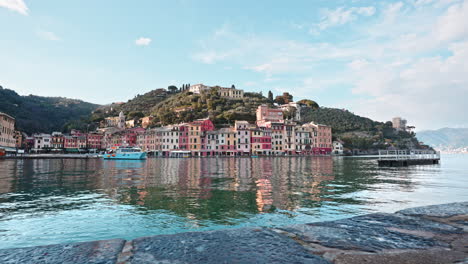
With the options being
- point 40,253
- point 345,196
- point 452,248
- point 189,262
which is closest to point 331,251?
point 452,248

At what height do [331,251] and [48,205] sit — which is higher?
[331,251]

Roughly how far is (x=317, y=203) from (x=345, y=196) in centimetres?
312

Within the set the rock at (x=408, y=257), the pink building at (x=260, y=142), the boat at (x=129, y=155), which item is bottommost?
the boat at (x=129, y=155)

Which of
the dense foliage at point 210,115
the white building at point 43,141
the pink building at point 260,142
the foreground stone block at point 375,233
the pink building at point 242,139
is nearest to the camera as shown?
the foreground stone block at point 375,233

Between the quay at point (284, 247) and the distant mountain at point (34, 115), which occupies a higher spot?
the distant mountain at point (34, 115)

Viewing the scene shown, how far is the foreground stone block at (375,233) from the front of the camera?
11.3 ft

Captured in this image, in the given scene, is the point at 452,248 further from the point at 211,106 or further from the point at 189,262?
the point at 211,106

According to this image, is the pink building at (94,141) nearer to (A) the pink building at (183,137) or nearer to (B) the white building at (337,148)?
(A) the pink building at (183,137)

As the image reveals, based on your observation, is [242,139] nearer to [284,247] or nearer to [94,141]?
[94,141]

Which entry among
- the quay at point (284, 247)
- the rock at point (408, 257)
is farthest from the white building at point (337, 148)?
the rock at point (408, 257)

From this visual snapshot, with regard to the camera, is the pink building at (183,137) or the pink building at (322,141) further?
the pink building at (322,141)

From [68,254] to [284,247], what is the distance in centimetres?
257

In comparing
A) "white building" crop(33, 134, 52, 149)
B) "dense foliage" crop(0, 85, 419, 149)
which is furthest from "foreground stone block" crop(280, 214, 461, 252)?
"white building" crop(33, 134, 52, 149)

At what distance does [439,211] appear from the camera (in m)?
5.30
